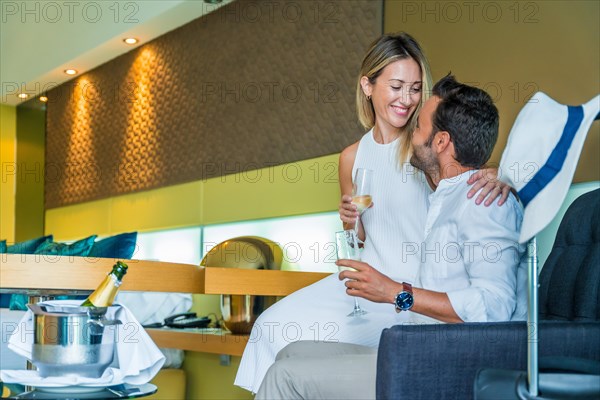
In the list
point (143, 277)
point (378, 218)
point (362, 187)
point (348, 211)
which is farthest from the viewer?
point (378, 218)

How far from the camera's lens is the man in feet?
5.69

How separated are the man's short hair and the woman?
42cm

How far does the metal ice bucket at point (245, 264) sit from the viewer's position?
353cm

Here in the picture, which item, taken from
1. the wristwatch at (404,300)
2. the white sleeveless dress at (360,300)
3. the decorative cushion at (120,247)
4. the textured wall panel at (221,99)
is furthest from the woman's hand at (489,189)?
the decorative cushion at (120,247)

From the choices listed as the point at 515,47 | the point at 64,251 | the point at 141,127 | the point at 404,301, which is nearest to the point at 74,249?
the point at 64,251

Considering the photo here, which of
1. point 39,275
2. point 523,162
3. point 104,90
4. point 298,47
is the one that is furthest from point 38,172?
point 523,162

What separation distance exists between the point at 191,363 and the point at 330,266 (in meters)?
1.22

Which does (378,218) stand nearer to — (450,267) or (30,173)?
(450,267)

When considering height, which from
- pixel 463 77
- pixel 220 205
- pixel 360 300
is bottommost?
pixel 360 300

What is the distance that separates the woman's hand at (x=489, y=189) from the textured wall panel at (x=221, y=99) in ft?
5.13

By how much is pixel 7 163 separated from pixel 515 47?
17.8 feet

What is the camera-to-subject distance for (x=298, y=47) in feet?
12.6

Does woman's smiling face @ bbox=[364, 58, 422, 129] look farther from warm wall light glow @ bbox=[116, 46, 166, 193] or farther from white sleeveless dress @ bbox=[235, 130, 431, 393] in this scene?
warm wall light glow @ bbox=[116, 46, 166, 193]

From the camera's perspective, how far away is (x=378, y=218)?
100.0 inches
